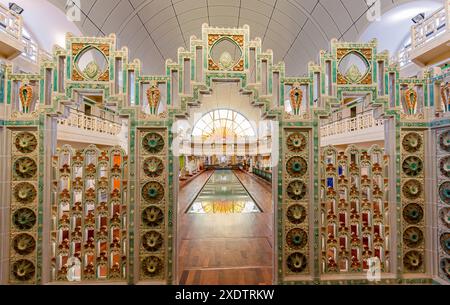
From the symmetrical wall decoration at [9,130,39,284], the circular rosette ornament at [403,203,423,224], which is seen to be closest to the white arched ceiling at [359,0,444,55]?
the circular rosette ornament at [403,203,423,224]

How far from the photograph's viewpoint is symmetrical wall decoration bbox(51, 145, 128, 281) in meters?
3.45

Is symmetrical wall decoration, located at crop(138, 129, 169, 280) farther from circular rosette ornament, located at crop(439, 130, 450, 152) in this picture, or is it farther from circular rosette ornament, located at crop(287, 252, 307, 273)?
circular rosette ornament, located at crop(439, 130, 450, 152)

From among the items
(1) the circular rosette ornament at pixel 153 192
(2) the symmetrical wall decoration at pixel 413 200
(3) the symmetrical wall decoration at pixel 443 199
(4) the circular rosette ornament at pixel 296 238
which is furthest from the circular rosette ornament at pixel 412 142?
(1) the circular rosette ornament at pixel 153 192

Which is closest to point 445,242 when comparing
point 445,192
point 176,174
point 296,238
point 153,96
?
point 445,192

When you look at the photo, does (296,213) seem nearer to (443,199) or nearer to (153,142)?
(443,199)

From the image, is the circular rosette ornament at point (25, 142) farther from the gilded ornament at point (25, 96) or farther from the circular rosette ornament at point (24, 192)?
the circular rosette ornament at point (24, 192)

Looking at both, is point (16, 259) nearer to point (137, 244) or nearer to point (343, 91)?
point (137, 244)

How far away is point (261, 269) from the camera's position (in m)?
3.98

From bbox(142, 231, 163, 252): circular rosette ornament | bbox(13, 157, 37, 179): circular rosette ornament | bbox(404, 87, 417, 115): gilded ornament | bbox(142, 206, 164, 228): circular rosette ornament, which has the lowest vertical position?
bbox(142, 231, 163, 252): circular rosette ornament

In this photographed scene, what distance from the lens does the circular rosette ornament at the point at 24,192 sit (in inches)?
134

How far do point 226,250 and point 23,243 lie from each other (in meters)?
3.51

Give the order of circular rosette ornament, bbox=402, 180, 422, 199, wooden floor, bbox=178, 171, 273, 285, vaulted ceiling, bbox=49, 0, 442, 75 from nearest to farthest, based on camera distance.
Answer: circular rosette ornament, bbox=402, 180, 422, 199, wooden floor, bbox=178, 171, 273, 285, vaulted ceiling, bbox=49, 0, 442, 75

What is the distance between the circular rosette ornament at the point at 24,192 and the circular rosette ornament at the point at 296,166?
4.06 metres

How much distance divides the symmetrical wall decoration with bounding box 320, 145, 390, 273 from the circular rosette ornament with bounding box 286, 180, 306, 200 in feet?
1.08
